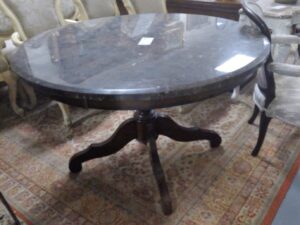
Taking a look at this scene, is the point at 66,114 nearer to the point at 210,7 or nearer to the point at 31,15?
the point at 31,15

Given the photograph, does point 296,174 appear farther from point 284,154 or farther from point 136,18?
point 136,18

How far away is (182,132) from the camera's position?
5.44 feet

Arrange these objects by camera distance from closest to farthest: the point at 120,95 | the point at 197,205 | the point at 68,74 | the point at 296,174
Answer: the point at 120,95 → the point at 68,74 → the point at 197,205 → the point at 296,174

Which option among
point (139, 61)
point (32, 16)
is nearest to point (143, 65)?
point (139, 61)

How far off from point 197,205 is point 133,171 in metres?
0.42

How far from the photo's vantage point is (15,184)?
1595mm

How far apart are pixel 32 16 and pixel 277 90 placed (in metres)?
1.62

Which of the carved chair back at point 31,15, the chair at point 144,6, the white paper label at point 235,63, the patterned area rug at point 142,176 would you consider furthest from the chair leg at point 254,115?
the carved chair back at point 31,15

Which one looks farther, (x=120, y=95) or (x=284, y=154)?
(x=284, y=154)

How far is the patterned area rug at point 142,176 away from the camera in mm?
1373

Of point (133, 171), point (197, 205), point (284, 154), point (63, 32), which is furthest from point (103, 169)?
point (284, 154)

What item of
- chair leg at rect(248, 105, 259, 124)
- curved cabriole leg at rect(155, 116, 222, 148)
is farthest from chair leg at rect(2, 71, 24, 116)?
chair leg at rect(248, 105, 259, 124)

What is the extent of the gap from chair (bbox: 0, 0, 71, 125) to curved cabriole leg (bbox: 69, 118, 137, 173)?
517 mm

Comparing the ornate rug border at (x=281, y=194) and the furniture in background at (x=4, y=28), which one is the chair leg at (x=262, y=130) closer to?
the ornate rug border at (x=281, y=194)
